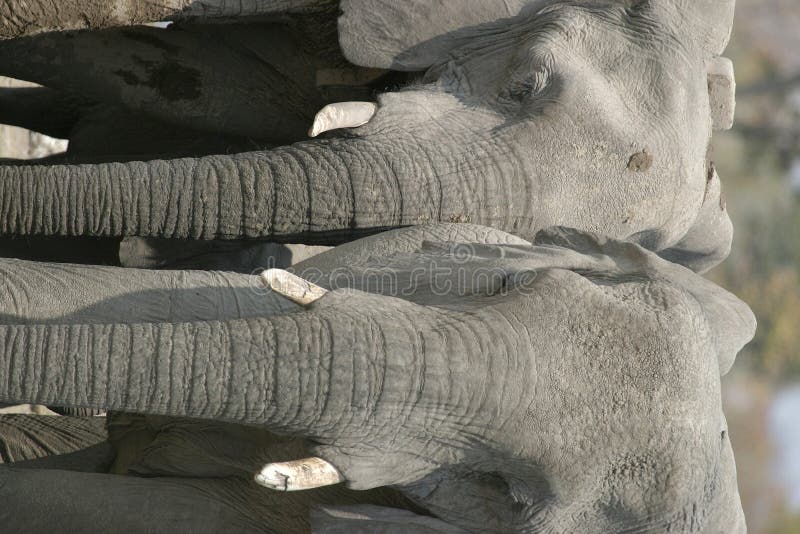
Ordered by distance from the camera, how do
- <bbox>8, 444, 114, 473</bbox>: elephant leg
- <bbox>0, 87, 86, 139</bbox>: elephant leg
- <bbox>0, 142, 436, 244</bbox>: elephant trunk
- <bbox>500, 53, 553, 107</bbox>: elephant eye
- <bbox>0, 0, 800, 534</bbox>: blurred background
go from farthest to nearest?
<bbox>0, 0, 800, 534</bbox>: blurred background, <bbox>0, 87, 86, 139</bbox>: elephant leg, <bbox>8, 444, 114, 473</bbox>: elephant leg, <bbox>500, 53, 553, 107</bbox>: elephant eye, <bbox>0, 142, 436, 244</bbox>: elephant trunk

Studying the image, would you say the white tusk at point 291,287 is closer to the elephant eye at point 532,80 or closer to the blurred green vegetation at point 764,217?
the elephant eye at point 532,80

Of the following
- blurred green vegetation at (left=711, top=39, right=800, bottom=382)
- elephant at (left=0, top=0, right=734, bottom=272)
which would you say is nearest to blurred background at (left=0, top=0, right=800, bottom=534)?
blurred green vegetation at (left=711, top=39, right=800, bottom=382)

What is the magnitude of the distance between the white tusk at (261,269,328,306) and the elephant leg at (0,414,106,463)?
769 mm

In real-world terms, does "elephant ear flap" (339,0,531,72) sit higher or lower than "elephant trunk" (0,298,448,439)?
higher

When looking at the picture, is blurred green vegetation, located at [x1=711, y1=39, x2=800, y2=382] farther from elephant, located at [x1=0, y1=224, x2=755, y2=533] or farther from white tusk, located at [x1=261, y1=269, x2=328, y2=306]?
white tusk, located at [x1=261, y1=269, x2=328, y2=306]

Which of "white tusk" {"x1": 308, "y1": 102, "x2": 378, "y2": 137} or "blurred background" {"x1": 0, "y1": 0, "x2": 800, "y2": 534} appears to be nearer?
"white tusk" {"x1": 308, "y1": 102, "x2": 378, "y2": 137}

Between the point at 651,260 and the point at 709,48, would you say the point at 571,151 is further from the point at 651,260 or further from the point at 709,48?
the point at 709,48

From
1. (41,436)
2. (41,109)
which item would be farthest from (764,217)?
(41,436)

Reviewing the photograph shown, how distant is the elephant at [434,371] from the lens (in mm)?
1021

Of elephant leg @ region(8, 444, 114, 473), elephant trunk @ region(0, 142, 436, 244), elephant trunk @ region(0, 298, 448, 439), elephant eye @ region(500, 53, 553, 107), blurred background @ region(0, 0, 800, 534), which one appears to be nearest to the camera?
elephant trunk @ region(0, 298, 448, 439)

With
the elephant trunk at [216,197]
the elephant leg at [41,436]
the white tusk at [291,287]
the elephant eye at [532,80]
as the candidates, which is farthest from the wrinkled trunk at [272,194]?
the elephant leg at [41,436]

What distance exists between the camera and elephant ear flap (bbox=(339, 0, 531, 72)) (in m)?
1.56

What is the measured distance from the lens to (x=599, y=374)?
1101 mm

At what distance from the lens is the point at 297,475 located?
3.42 feet
